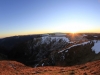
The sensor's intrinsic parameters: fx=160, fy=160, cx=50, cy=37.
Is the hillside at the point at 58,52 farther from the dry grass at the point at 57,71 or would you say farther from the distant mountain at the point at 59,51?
the dry grass at the point at 57,71

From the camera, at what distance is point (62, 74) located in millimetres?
16719

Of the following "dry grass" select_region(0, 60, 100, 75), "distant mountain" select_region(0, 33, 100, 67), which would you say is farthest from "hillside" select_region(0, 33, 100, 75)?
"dry grass" select_region(0, 60, 100, 75)

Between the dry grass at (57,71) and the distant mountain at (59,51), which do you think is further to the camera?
the distant mountain at (59,51)

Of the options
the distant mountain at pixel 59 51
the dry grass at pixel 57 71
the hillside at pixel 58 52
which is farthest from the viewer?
the distant mountain at pixel 59 51

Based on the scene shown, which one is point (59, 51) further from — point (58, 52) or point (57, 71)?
point (57, 71)

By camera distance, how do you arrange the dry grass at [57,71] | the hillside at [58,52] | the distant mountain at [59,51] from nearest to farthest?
the dry grass at [57,71]
the hillside at [58,52]
the distant mountain at [59,51]

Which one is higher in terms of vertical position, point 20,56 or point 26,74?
point 26,74

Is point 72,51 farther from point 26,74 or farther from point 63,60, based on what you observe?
point 26,74

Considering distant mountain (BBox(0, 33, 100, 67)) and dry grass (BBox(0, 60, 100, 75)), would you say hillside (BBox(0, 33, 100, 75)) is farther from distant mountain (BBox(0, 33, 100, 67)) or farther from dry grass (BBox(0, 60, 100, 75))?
dry grass (BBox(0, 60, 100, 75))

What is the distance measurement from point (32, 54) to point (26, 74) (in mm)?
131421

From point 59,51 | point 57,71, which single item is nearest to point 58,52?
point 59,51

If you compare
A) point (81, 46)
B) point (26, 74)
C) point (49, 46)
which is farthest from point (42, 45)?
point (26, 74)

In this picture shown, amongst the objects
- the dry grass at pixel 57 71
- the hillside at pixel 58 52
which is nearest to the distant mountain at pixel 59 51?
the hillside at pixel 58 52

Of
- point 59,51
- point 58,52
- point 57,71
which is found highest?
point 57,71
